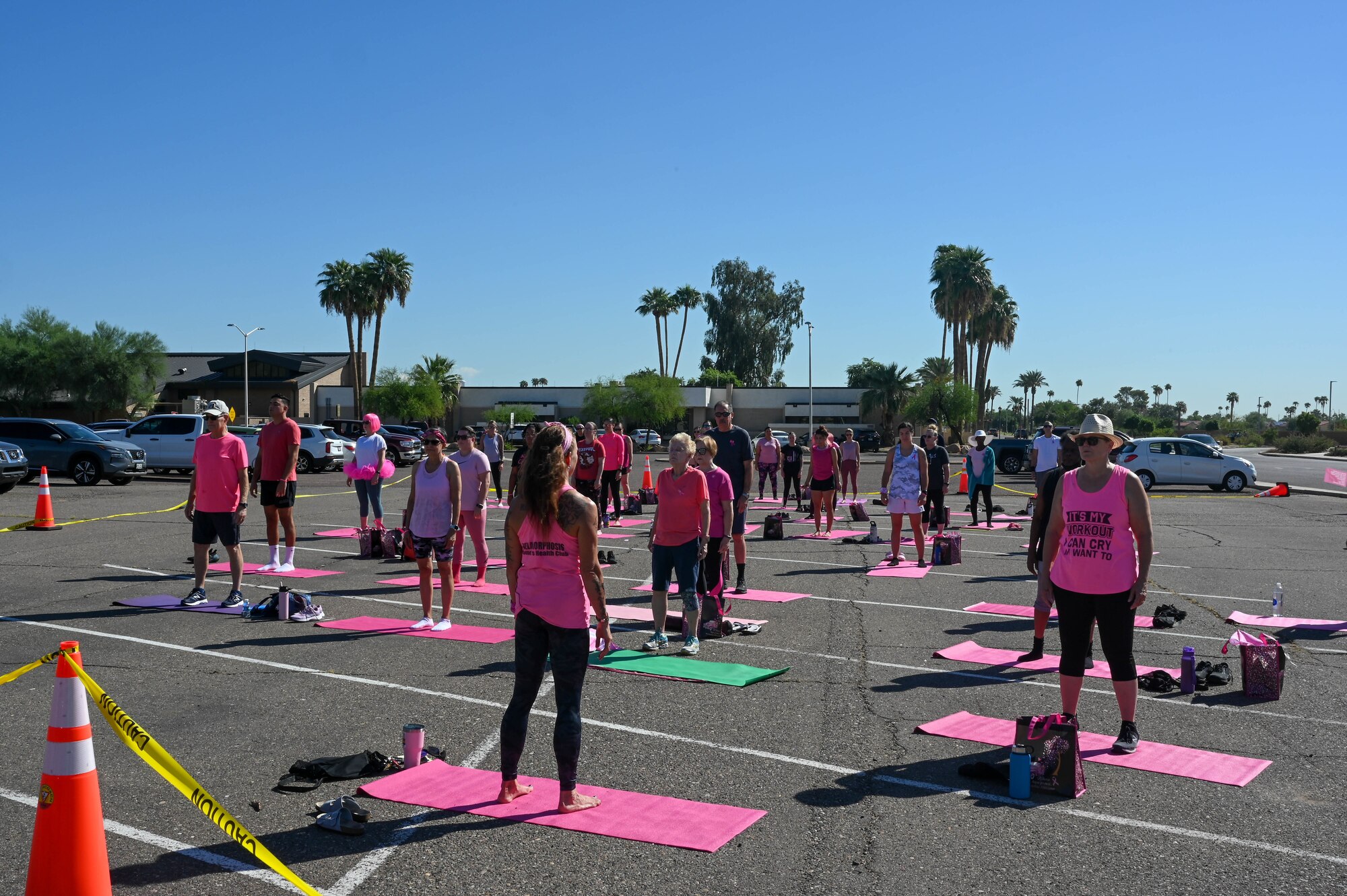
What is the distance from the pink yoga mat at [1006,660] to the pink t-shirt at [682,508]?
2277 mm

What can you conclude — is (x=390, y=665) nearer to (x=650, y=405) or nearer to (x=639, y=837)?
(x=639, y=837)

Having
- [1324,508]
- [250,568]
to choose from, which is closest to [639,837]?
[250,568]

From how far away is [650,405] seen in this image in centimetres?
7675

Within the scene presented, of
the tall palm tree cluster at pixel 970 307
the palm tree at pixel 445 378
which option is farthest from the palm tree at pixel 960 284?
the palm tree at pixel 445 378

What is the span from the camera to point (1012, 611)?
1080 cm

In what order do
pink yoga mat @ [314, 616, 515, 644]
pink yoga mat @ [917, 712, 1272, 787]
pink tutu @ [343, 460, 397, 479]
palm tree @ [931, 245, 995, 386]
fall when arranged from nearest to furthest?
1. pink yoga mat @ [917, 712, 1272, 787]
2. pink yoga mat @ [314, 616, 515, 644]
3. pink tutu @ [343, 460, 397, 479]
4. palm tree @ [931, 245, 995, 386]

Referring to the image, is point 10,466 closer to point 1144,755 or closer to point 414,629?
point 414,629

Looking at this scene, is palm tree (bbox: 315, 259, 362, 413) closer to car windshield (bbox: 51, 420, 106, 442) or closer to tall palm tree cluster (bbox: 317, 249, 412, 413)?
tall palm tree cluster (bbox: 317, 249, 412, 413)

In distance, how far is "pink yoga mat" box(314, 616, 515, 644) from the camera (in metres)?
9.15

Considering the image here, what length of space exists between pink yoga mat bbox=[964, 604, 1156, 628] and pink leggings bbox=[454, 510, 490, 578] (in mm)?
5289

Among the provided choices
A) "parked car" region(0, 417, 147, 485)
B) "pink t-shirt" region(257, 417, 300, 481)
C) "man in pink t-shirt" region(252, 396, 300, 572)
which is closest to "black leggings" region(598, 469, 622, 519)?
"man in pink t-shirt" region(252, 396, 300, 572)

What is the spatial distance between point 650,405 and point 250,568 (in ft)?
209

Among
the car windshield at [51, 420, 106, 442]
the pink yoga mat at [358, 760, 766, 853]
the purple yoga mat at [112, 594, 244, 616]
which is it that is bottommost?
the pink yoga mat at [358, 760, 766, 853]

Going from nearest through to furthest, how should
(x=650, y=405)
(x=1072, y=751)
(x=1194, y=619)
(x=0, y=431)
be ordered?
(x=1072, y=751) < (x=1194, y=619) < (x=0, y=431) < (x=650, y=405)
